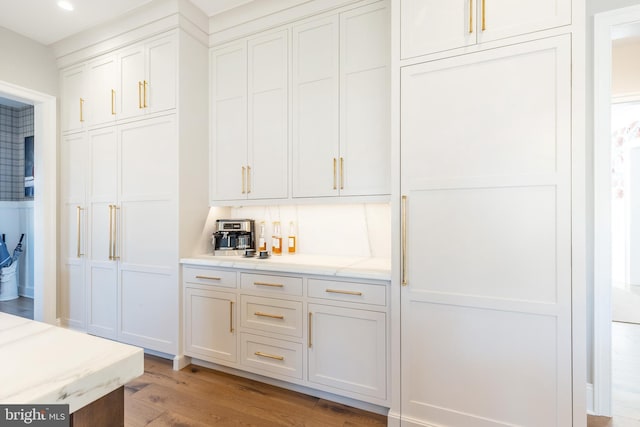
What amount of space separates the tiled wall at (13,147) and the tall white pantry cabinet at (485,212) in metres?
5.57

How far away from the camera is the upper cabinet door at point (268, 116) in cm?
252

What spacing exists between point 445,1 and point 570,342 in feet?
5.97

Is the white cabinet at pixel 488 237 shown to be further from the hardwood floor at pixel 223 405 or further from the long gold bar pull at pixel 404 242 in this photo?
the hardwood floor at pixel 223 405

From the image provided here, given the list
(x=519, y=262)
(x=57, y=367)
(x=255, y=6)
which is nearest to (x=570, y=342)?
(x=519, y=262)

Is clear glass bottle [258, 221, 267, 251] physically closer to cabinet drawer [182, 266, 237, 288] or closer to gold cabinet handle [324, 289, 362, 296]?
cabinet drawer [182, 266, 237, 288]

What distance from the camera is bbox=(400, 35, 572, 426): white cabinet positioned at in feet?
5.04

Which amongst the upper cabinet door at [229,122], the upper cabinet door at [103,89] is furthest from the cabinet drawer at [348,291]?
the upper cabinet door at [103,89]

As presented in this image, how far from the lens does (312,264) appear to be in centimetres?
226

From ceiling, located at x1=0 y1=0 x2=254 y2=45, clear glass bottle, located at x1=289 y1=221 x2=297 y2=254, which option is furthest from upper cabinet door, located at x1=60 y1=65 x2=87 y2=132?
clear glass bottle, located at x1=289 y1=221 x2=297 y2=254

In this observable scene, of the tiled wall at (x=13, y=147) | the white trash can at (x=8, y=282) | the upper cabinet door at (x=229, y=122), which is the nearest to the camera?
the upper cabinet door at (x=229, y=122)

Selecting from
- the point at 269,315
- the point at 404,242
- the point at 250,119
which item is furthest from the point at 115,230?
the point at 404,242

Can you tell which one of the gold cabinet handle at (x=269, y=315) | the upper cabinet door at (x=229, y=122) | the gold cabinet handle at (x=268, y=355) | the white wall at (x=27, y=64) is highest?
the white wall at (x=27, y=64)

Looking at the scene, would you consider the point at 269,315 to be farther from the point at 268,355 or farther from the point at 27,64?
the point at 27,64

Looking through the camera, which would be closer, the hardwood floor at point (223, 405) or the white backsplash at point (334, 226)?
the hardwood floor at point (223, 405)
